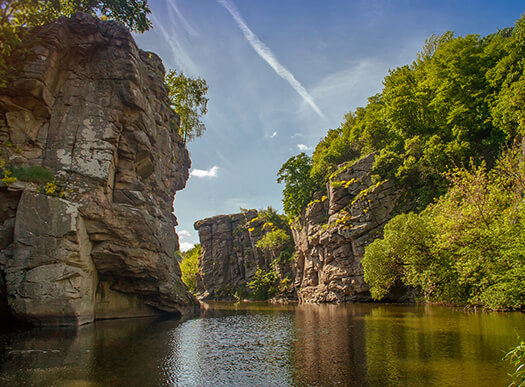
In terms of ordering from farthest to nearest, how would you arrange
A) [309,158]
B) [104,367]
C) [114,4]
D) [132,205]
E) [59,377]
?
1. [309,158]
2. [114,4]
3. [132,205]
4. [104,367]
5. [59,377]

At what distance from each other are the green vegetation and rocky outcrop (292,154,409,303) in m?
2.70

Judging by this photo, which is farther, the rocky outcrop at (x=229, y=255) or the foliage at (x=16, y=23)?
the rocky outcrop at (x=229, y=255)

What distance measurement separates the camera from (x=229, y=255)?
8056cm

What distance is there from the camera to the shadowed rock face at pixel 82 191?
21781mm

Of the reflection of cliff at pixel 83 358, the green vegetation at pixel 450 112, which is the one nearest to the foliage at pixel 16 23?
the reflection of cliff at pixel 83 358

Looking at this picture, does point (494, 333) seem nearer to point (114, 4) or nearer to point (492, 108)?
point (492, 108)

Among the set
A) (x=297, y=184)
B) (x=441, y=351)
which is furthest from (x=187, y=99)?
(x=441, y=351)

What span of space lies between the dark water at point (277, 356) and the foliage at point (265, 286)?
4570 centimetres

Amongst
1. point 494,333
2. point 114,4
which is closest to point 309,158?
point 114,4

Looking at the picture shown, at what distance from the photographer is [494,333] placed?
48.2ft

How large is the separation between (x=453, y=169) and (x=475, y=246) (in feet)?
21.1

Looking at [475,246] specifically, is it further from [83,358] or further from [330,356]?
[83,358]

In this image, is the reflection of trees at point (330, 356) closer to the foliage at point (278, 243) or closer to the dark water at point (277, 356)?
the dark water at point (277, 356)

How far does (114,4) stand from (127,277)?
32.5m
